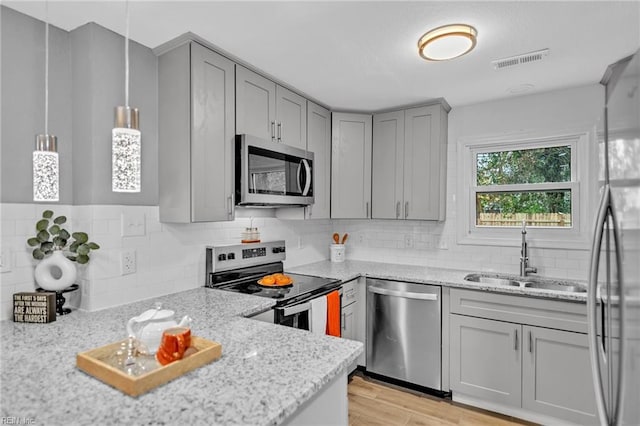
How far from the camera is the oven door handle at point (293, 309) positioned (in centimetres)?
213

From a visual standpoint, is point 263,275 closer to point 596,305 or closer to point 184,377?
point 184,377

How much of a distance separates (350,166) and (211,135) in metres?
1.59

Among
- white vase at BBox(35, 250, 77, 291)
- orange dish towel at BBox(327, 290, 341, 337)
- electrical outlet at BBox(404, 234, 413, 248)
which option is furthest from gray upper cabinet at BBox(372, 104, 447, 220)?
white vase at BBox(35, 250, 77, 291)

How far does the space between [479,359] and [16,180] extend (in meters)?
3.00

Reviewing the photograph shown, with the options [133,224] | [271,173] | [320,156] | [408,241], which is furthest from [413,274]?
[133,224]

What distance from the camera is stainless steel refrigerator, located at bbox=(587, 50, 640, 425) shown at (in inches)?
28.7

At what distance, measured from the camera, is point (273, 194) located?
2.47 m

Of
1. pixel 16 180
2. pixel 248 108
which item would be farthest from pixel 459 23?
pixel 16 180

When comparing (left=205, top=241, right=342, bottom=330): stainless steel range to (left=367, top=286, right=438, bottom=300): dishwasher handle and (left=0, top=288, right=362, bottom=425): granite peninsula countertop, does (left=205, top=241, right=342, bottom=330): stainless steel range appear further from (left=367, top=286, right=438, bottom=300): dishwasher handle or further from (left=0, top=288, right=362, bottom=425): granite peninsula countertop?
(left=0, top=288, right=362, bottom=425): granite peninsula countertop

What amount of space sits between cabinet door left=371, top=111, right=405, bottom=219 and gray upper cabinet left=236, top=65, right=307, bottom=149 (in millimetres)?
807

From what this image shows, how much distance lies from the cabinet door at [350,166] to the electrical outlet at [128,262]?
1811mm

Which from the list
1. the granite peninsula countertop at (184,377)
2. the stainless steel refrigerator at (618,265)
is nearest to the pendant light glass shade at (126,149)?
the granite peninsula countertop at (184,377)

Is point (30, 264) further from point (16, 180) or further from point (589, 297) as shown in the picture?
point (589, 297)

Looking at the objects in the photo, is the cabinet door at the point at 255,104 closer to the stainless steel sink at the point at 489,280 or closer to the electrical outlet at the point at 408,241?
the electrical outlet at the point at 408,241
